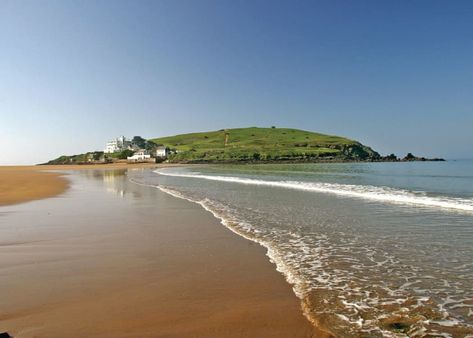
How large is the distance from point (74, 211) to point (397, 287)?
43.3 feet

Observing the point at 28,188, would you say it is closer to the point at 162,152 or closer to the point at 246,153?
the point at 246,153

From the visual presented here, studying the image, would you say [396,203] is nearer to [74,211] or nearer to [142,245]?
[142,245]

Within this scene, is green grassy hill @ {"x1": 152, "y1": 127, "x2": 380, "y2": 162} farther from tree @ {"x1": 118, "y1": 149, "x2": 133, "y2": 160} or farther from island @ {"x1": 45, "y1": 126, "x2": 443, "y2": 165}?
tree @ {"x1": 118, "y1": 149, "x2": 133, "y2": 160}

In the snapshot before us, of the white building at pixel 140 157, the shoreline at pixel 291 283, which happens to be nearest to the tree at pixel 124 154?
the white building at pixel 140 157

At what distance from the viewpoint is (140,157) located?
464 ft

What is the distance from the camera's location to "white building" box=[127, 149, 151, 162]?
13857 cm

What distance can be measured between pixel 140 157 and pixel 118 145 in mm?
38650

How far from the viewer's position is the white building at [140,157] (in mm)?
138575

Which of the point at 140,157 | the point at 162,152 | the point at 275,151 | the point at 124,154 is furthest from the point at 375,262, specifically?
the point at 124,154

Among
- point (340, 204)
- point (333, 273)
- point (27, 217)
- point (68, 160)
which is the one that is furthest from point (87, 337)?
point (68, 160)

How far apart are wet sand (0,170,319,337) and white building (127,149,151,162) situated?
130733mm

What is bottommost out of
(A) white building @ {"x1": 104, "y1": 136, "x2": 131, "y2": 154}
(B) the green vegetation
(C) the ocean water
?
(C) the ocean water

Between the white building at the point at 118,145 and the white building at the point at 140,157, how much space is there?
2587cm

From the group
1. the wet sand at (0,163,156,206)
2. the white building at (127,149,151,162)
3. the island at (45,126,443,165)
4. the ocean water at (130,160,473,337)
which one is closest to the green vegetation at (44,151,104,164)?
the island at (45,126,443,165)
